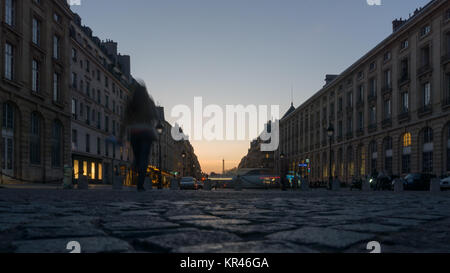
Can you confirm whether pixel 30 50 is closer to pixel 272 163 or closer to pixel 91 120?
→ pixel 91 120

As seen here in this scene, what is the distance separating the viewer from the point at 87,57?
40250mm

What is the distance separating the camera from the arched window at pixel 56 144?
29.9 meters

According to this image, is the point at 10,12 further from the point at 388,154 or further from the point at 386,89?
the point at 388,154

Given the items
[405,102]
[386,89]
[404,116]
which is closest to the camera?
[404,116]

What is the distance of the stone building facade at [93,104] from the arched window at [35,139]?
620 cm

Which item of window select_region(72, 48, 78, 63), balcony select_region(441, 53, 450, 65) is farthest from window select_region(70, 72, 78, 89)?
balcony select_region(441, 53, 450, 65)

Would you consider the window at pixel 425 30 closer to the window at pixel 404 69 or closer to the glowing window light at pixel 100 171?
the window at pixel 404 69

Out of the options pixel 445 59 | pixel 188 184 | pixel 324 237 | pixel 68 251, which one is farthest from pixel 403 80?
pixel 68 251

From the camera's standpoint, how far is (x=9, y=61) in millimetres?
24047

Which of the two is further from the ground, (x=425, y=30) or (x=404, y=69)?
(x=425, y=30)

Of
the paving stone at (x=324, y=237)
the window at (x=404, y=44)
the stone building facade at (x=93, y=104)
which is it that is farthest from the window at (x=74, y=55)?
the paving stone at (x=324, y=237)

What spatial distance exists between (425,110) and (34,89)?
101 ft
